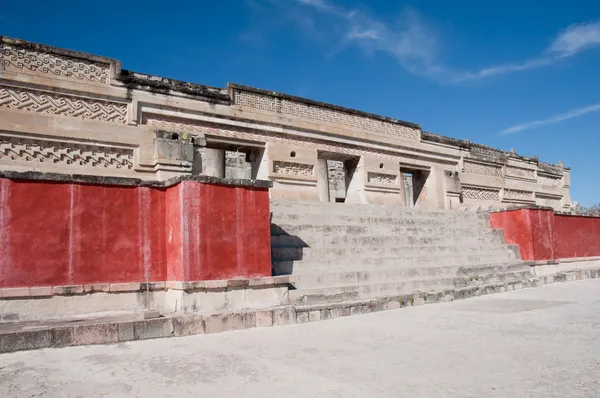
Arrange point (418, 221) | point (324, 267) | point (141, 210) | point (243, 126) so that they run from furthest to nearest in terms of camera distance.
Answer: point (243, 126) → point (418, 221) → point (324, 267) → point (141, 210)

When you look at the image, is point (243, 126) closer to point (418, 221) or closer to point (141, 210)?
point (418, 221)

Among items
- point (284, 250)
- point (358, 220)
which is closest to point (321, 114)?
point (358, 220)

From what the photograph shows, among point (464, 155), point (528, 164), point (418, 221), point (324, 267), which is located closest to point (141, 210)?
point (324, 267)

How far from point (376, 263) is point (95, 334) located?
4194 mm

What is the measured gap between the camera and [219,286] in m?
4.80

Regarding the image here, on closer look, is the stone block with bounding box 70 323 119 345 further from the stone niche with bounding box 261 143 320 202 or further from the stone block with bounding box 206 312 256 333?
the stone niche with bounding box 261 143 320 202

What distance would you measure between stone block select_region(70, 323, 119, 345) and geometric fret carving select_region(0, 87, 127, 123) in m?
5.31

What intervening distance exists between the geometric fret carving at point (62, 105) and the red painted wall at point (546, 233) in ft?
28.1

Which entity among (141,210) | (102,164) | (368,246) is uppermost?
(102,164)

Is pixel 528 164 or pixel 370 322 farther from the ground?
pixel 528 164

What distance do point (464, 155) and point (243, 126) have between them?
809cm

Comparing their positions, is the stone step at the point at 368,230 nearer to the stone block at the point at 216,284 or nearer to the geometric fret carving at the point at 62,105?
the stone block at the point at 216,284

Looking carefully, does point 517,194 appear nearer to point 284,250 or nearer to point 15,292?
point 284,250

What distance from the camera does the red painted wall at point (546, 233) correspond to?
942 centimetres
